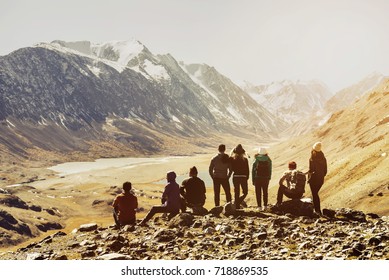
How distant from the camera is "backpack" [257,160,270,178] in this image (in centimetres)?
1827

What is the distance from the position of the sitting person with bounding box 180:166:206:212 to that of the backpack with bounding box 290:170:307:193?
3602 millimetres

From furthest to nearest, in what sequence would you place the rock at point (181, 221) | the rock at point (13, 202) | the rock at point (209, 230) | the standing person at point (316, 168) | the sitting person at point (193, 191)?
the rock at point (13, 202)
the sitting person at point (193, 191)
the standing person at point (316, 168)
the rock at point (181, 221)
the rock at point (209, 230)

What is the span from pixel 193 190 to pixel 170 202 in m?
1.32

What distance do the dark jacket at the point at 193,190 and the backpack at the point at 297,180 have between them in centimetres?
→ 360

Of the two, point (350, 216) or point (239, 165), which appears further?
point (239, 165)

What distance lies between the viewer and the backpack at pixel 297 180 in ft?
57.3

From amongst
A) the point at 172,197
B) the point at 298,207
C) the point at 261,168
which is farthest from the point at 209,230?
the point at 298,207

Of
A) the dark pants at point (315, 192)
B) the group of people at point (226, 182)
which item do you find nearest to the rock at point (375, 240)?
the dark pants at point (315, 192)

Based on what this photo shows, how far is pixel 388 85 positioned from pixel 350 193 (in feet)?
272

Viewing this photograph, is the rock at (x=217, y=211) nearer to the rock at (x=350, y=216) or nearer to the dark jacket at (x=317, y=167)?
the dark jacket at (x=317, y=167)

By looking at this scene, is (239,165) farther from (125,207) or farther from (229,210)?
(125,207)

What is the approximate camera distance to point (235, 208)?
19.2 m

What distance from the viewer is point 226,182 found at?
18672 mm
